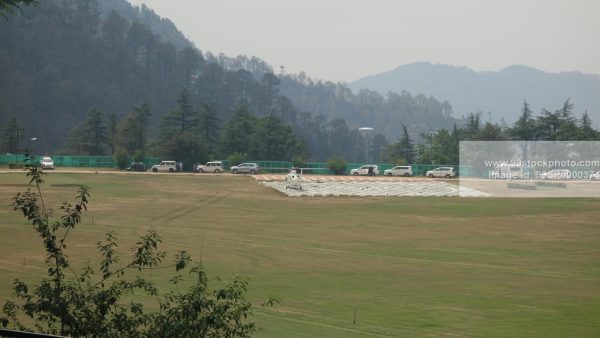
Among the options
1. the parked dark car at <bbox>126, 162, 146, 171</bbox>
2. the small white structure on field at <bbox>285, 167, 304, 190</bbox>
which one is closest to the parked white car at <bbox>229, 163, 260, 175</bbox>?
the parked dark car at <bbox>126, 162, 146, 171</bbox>

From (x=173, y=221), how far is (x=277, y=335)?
100 ft

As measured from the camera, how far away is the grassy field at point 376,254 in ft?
76.9

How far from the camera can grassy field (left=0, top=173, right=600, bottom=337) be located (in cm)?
2345

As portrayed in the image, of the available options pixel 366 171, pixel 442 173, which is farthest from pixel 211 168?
pixel 442 173

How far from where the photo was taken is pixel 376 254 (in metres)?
37.6

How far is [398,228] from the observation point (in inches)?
1975

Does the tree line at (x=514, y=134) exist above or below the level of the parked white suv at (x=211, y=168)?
above

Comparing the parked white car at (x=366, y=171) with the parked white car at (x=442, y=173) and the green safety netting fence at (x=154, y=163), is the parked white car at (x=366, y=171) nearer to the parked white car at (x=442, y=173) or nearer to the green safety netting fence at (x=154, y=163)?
the green safety netting fence at (x=154, y=163)

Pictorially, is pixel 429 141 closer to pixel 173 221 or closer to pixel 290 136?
pixel 290 136

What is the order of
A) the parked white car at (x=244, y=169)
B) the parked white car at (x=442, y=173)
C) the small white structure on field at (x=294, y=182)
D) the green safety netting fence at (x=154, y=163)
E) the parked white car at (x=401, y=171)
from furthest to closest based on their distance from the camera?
the green safety netting fence at (x=154, y=163)
the parked white car at (x=401, y=171)
the parked white car at (x=244, y=169)
the parked white car at (x=442, y=173)
the small white structure on field at (x=294, y=182)

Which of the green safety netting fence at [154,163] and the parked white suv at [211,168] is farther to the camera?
the green safety netting fence at [154,163]

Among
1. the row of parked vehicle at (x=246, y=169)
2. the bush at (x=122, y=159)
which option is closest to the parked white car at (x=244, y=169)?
the row of parked vehicle at (x=246, y=169)

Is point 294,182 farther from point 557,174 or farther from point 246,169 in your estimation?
point 557,174

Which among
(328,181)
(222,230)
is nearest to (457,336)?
(222,230)
